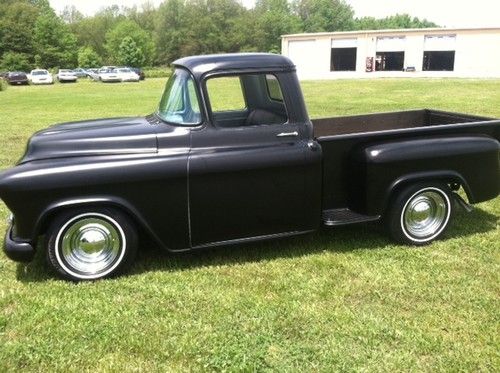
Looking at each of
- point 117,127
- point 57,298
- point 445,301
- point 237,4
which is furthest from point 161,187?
point 237,4

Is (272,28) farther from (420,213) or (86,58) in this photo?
(420,213)

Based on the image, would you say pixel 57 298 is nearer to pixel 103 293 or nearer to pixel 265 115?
pixel 103 293

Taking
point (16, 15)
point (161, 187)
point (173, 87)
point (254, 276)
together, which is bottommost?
point (254, 276)

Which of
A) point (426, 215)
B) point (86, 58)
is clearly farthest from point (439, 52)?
point (86, 58)

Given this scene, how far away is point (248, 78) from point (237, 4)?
111 metres

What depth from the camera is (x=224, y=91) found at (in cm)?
464

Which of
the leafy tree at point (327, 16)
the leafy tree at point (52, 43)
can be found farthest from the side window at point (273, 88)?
the leafy tree at point (327, 16)

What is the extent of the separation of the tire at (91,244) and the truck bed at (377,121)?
283 cm

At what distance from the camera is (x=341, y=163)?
480 centimetres

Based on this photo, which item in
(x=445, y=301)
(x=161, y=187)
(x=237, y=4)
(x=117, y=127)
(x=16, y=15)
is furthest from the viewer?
(x=237, y=4)

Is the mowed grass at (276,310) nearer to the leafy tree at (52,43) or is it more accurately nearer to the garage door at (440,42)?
the garage door at (440,42)

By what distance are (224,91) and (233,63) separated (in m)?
0.28

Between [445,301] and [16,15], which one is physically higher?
[16,15]

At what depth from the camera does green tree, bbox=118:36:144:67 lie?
86000 millimetres
